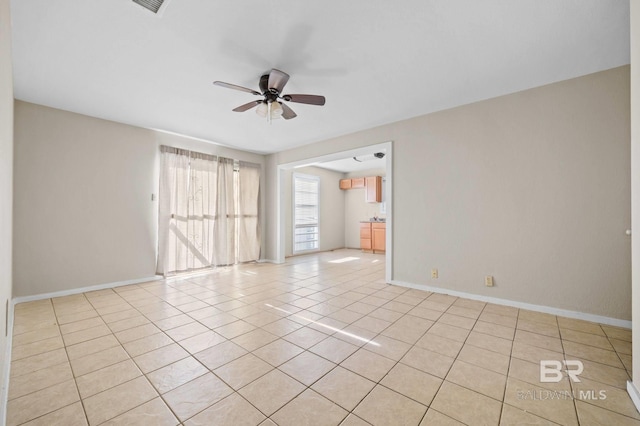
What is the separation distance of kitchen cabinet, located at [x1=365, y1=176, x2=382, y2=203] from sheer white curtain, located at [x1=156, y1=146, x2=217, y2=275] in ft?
14.9

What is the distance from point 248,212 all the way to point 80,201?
9.48 feet

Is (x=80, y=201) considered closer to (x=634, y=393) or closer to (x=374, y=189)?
(x=634, y=393)

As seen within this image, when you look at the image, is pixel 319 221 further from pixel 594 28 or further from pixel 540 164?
pixel 594 28

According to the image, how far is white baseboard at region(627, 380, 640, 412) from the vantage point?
152cm

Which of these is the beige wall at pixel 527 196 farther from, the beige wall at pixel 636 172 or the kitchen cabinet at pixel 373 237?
the kitchen cabinet at pixel 373 237

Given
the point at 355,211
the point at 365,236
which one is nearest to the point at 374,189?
the point at 355,211

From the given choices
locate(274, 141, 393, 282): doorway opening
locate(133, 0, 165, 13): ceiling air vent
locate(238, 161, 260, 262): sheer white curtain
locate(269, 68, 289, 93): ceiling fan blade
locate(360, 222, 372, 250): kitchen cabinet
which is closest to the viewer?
locate(133, 0, 165, 13): ceiling air vent

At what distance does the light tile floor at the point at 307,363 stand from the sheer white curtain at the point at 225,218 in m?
2.01

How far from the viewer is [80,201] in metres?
3.84

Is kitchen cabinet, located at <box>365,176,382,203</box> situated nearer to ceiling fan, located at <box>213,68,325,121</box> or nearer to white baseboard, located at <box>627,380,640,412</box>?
ceiling fan, located at <box>213,68,325,121</box>

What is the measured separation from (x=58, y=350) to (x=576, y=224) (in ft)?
16.8

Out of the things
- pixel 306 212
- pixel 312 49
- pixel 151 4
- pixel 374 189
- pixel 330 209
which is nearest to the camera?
pixel 151 4

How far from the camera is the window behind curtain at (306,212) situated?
24.4ft

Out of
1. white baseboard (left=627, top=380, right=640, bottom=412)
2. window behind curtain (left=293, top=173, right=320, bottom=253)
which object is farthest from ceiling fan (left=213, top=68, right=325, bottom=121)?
window behind curtain (left=293, top=173, right=320, bottom=253)
